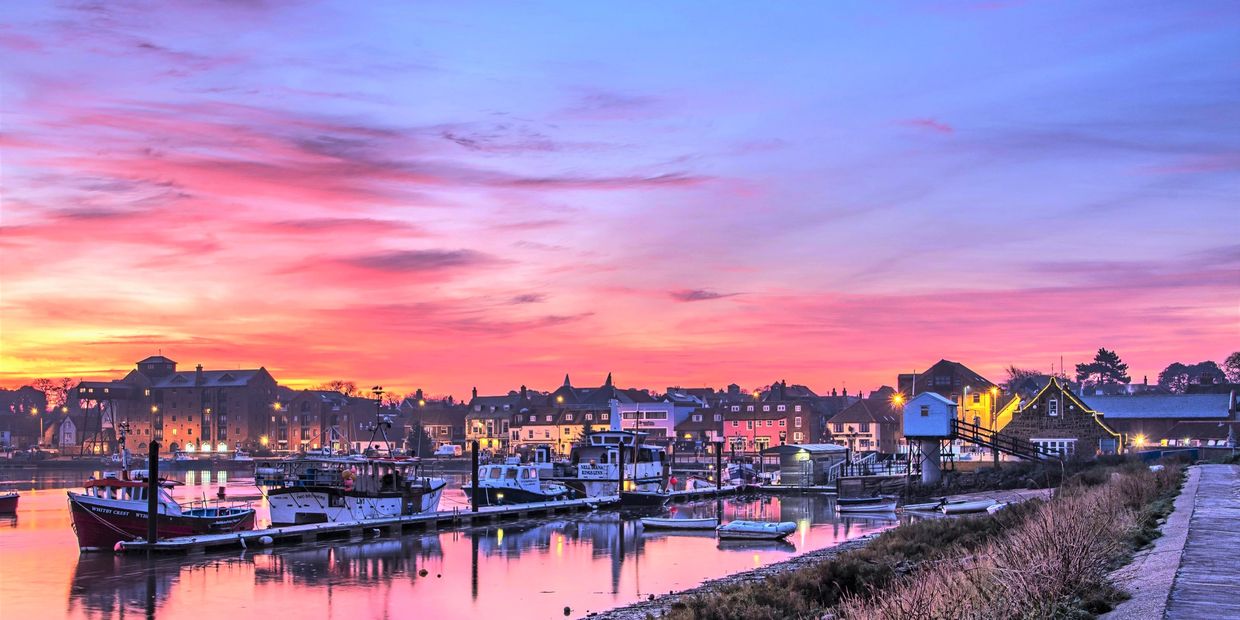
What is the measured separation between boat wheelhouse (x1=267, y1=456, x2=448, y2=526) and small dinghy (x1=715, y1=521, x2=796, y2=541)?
65.1ft

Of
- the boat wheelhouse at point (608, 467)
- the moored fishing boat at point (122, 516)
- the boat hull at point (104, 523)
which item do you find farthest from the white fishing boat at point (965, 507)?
the boat hull at point (104, 523)

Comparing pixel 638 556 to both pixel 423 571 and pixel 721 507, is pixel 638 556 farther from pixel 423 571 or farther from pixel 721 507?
pixel 721 507

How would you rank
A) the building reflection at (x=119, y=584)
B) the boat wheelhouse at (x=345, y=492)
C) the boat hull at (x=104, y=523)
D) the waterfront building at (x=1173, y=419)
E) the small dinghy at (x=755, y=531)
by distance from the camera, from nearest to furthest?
the building reflection at (x=119, y=584) → the boat hull at (x=104, y=523) → the small dinghy at (x=755, y=531) → the boat wheelhouse at (x=345, y=492) → the waterfront building at (x=1173, y=419)

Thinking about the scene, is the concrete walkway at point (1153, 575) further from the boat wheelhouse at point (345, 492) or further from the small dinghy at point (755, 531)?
the boat wheelhouse at point (345, 492)

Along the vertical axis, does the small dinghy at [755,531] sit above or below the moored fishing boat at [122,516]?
below

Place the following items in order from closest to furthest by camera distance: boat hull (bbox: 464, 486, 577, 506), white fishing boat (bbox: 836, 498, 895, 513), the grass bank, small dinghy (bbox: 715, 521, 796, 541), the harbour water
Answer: the grass bank → the harbour water → small dinghy (bbox: 715, 521, 796, 541) → white fishing boat (bbox: 836, 498, 895, 513) → boat hull (bbox: 464, 486, 577, 506)

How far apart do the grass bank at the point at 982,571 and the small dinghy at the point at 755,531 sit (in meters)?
12.1

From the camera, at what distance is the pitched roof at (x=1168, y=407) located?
115 m

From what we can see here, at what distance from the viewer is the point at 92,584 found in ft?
147

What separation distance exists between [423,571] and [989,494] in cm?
4440

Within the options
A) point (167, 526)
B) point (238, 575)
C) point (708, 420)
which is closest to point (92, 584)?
point (238, 575)

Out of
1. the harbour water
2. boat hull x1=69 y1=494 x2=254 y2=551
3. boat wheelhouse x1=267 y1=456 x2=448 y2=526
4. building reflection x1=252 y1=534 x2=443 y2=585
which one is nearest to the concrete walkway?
the harbour water

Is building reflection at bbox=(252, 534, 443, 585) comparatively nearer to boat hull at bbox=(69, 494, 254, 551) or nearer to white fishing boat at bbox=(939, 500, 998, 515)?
boat hull at bbox=(69, 494, 254, 551)

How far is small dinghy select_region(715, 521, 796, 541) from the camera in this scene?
5953 cm
